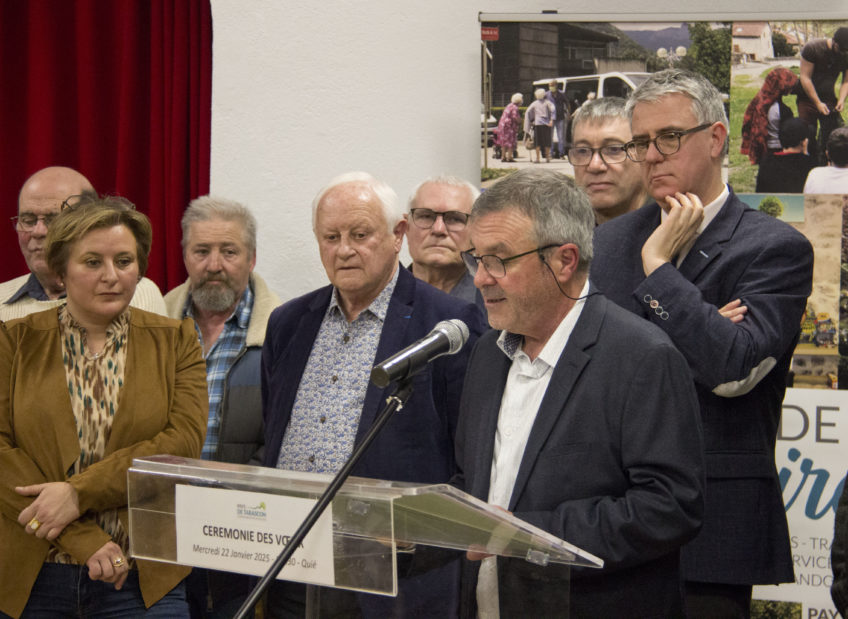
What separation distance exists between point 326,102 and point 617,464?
8.82 ft

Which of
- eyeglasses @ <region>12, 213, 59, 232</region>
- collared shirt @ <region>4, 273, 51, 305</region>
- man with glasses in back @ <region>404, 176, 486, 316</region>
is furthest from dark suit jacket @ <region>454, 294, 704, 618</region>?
eyeglasses @ <region>12, 213, 59, 232</region>

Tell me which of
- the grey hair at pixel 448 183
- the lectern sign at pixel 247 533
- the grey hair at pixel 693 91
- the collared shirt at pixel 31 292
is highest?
the grey hair at pixel 693 91

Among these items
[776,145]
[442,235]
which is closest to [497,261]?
[442,235]

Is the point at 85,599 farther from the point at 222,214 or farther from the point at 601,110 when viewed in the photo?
the point at 601,110

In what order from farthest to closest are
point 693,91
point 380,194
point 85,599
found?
point 380,194, point 85,599, point 693,91

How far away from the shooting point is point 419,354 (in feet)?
4.98

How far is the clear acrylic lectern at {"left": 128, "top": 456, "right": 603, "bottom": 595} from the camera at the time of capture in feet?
4.82

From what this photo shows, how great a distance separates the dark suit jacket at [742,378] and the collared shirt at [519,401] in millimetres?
263

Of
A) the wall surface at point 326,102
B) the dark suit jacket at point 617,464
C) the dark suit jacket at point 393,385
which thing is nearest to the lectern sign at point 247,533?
the dark suit jacket at point 617,464

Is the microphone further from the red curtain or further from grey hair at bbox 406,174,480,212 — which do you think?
the red curtain

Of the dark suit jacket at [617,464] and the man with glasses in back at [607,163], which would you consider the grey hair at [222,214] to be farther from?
the dark suit jacket at [617,464]

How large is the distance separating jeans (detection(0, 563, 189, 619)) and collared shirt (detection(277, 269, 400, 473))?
0.46m

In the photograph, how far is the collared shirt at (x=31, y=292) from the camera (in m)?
3.33

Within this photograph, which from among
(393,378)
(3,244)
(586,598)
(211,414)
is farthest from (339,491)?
(3,244)
